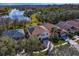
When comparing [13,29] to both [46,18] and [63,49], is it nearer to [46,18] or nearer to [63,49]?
[46,18]

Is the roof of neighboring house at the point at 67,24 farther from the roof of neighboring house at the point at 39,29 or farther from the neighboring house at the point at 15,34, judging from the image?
the neighboring house at the point at 15,34

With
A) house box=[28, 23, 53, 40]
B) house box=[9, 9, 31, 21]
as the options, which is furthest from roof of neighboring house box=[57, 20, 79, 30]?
house box=[9, 9, 31, 21]

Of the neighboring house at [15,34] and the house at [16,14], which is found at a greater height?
the house at [16,14]

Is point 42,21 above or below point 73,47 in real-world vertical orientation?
above

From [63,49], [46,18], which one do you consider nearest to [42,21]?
[46,18]

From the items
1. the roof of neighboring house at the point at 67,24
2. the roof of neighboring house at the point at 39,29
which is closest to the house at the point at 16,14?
the roof of neighboring house at the point at 39,29

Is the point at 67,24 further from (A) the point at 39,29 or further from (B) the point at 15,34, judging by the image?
(B) the point at 15,34

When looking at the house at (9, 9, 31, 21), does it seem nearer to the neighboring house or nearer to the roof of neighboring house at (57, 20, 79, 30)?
the neighboring house

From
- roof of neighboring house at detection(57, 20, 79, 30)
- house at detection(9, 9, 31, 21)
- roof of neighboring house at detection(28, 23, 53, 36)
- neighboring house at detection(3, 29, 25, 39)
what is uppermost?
house at detection(9, 9, 31, 21)
